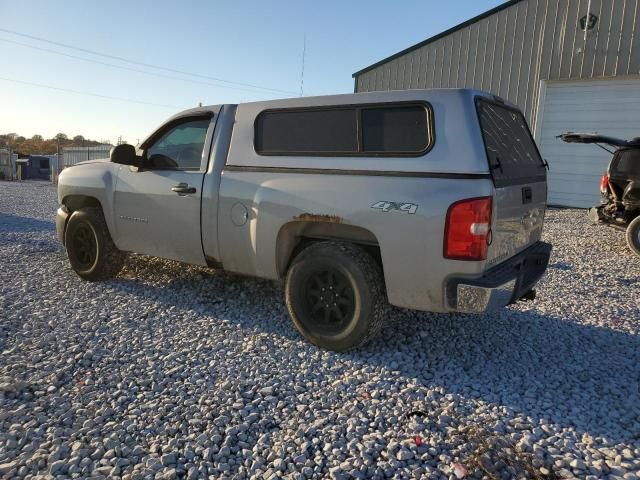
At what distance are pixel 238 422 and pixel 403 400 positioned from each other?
3.43 feet

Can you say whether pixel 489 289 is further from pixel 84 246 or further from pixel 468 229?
pixel 84 246

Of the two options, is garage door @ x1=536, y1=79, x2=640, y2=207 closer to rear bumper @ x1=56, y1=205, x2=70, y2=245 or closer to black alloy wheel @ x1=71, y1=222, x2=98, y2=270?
black alloy wheel @ x1=71, y1=222, x2=98, y2=270

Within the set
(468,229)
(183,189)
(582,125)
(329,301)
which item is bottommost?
(329,301)

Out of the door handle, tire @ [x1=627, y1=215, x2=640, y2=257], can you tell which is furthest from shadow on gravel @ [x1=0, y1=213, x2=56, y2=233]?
tire @ [x1=627, y1=215, x2=640, y2=257]

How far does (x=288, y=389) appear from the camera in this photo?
302 cm

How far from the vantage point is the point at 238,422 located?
8.66 feet

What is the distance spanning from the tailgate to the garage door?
9234mm

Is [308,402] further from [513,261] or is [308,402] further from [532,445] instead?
[513,261]

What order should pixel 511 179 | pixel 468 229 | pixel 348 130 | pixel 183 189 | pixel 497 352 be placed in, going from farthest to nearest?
1. pixel 183 189
2. pixel 497 352
3. pixel 348 130
4. pixel 511 179
5. pixel 468 229

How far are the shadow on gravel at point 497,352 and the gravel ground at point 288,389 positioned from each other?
0.05 feet

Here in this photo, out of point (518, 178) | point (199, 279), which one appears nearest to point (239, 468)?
point (518, 178)

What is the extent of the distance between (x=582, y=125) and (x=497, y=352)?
34.8ft

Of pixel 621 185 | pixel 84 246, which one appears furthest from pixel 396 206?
pixel 621 185

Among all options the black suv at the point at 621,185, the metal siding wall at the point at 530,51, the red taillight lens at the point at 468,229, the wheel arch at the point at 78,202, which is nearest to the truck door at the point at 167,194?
the wheel arch at the point at 78,202
